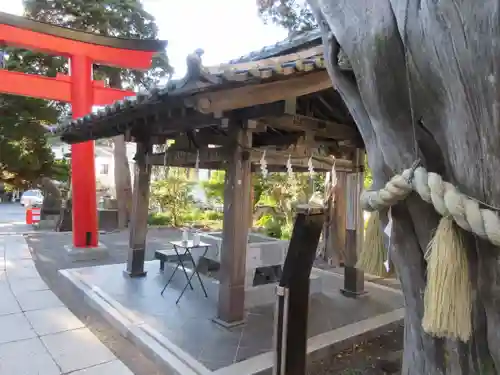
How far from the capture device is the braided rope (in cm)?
95

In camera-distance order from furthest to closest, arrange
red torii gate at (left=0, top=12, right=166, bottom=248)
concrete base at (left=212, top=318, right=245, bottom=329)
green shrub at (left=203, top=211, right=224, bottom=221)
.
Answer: green shrub at (left=203, top=211, right=224, bottom=221)
red torii gate at (left=0, top=12, right=166, bottom=248)
concrete base at (left=212, top=318, right=245, bottom=329)

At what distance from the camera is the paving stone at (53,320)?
4.57m

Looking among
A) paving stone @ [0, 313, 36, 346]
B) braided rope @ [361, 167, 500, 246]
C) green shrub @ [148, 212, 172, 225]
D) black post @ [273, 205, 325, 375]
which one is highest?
braided rope @ [361, 167, 500, 246]

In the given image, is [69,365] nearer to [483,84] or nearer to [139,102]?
[139,102]

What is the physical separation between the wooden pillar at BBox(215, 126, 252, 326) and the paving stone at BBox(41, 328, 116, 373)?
4.58 feet

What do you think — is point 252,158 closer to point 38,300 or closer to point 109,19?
point 38,300

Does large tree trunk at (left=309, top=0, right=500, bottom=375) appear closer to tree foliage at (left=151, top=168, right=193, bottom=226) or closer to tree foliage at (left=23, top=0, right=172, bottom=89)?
tree foliage at (left=23, top=0, right=172, bottom=89)

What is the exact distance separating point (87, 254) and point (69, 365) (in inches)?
199

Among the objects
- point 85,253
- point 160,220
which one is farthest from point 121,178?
point 85,253

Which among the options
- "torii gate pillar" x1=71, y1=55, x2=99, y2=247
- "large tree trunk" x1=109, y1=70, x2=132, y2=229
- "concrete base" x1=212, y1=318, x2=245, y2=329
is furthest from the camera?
"large tree trunk" x1=109, y1=70, x2=132, y2=229

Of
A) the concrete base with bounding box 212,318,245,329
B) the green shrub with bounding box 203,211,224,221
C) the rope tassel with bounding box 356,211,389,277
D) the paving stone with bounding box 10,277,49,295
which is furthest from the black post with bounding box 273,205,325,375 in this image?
the green shrub with bounding box 203,211,224,221

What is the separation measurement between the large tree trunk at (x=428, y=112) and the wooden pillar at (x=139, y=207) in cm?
552

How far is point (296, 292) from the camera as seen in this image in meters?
2.45

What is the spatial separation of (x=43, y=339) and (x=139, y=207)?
2749 millimetres
